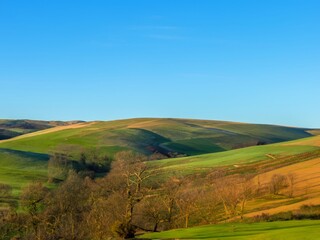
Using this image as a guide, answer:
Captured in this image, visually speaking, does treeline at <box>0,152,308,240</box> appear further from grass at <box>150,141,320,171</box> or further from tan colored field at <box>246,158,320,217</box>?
grass at <box>150,141,320,171</box>

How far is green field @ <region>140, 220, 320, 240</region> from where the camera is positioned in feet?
102

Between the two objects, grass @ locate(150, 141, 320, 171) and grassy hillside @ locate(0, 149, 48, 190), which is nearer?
grassy hillside @ locate(0, 149, 48, 190)

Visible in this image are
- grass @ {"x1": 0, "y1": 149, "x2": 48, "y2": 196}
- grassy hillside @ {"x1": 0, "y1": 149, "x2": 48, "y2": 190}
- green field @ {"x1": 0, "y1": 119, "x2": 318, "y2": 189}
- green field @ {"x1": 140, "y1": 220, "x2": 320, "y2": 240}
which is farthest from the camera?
green field @ {"x1": 0, "y1": 119, "x2": 318, "y2": 189}

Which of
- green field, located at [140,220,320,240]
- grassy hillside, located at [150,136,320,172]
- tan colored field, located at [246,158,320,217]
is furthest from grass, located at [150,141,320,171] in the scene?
green field, located at [140,220,320,240]

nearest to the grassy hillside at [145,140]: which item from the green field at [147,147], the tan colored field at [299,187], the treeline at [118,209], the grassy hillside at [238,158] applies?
the green field at [147,147]

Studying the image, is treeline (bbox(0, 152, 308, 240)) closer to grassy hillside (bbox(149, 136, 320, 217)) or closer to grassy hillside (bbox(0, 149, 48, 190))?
grassy hillside (bbox(149, 136, 320, 217))

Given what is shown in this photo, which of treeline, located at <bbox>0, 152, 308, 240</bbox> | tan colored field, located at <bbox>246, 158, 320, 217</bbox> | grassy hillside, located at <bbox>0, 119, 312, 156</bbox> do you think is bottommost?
treeline, located at <bbox>0, 152, 308, 240</bbox>

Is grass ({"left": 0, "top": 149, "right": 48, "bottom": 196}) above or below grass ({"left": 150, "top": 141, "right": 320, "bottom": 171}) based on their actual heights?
below

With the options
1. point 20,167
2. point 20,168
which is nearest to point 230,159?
point 20,168

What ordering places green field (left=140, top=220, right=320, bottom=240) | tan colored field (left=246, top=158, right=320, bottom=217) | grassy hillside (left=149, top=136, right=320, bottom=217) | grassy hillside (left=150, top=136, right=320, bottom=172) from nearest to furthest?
1. green field (left=140, top=220, right=320, bottom=240)
2. tan colored field (left=246, top=158, right=320, bottom=217)
3. grassy hillside (left=149, top=136, right=320, bottom=217)
4. grassy hillside (left=150, top=136, right=320, bottom=172)

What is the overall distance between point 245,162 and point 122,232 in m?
68.0

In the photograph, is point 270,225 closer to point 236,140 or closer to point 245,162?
point 245,162

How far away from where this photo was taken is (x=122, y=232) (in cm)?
3972

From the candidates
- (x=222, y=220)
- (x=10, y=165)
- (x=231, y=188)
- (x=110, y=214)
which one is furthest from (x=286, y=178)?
(x=10, y=165)
